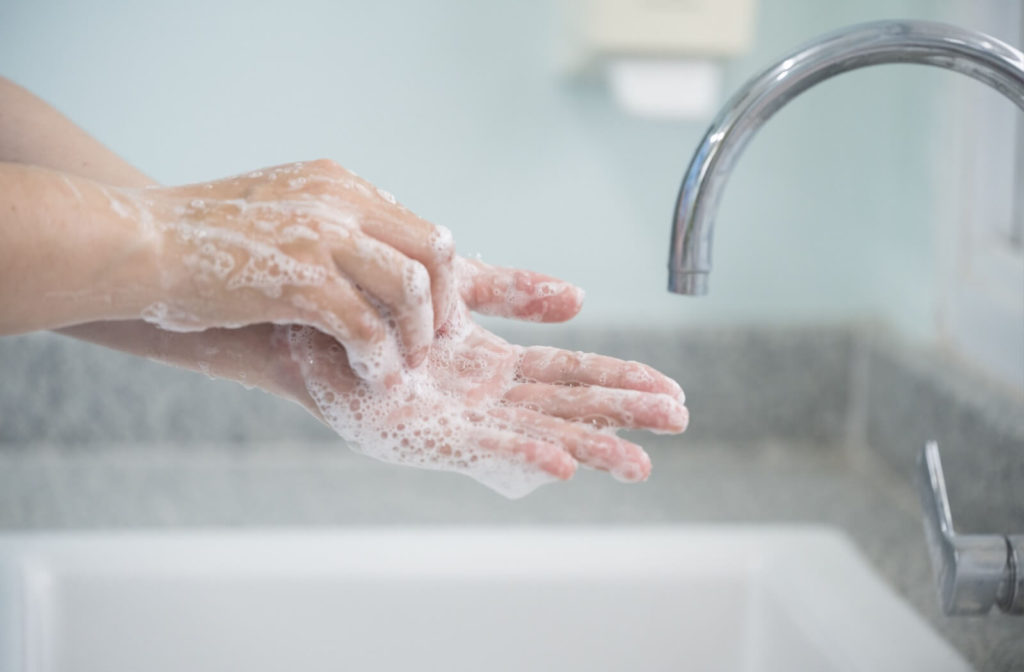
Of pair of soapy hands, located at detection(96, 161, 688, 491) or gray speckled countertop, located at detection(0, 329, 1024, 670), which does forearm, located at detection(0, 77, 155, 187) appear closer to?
pair of soapy hands, located at detection(96, 161, 688, 491)

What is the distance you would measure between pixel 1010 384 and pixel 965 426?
0.18ft

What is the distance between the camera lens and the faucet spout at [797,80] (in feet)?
1.51

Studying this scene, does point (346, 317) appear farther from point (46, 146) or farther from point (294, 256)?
point (46, 146)

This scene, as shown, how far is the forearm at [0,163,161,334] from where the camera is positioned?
1.51 ft

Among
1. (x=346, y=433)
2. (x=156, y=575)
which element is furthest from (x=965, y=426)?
(x=156, y=575)

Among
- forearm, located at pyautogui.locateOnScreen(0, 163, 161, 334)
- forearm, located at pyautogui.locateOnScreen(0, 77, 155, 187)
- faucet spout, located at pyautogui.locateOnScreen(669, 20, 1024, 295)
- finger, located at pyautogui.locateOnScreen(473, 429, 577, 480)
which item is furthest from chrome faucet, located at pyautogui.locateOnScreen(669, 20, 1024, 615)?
forearm, located at pyautogui.locateOnScreen(0, 77, 155, 187)

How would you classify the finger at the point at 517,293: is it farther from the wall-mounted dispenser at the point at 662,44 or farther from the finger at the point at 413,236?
the wall-mounted dispenser at the point at 662,44

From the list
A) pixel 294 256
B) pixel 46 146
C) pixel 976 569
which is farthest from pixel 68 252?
pixel 976 569

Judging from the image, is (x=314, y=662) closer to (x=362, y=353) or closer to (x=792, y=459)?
(x=362, y=353)

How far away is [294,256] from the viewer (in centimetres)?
49

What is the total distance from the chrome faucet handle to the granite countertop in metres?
0.22

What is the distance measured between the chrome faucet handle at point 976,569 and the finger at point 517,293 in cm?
23

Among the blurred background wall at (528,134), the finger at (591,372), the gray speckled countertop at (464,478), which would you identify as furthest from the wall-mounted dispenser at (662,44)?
the finger at (591,372)

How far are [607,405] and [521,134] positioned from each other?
18.3 inches
